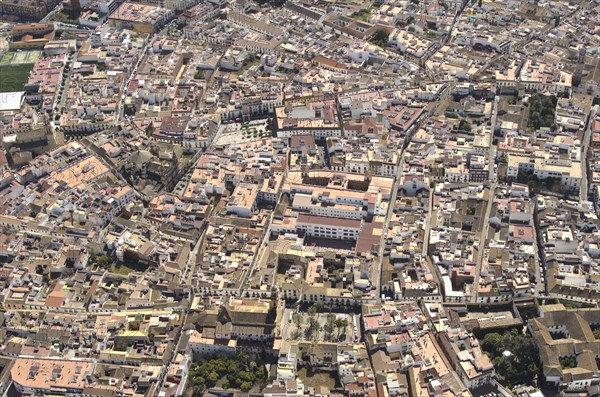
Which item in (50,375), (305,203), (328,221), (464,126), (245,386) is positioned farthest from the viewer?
(464,126)

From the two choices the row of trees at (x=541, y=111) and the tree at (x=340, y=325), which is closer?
the tree at (x=340, y=325)

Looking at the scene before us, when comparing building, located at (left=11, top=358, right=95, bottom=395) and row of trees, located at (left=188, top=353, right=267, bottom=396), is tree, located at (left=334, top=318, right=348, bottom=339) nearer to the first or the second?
row of trees, located at (left=188, top=353, right=267, bottom=396)

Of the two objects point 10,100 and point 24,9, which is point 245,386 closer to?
point 10,100

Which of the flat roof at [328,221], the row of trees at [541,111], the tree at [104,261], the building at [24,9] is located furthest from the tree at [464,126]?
the building at [24,9]

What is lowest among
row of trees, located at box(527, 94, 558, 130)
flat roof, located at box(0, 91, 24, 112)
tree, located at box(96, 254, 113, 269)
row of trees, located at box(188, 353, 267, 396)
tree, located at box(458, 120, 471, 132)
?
flat roof, located at box(0, 91, 24, 112)

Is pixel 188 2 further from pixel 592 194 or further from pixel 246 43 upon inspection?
pixel 592 194

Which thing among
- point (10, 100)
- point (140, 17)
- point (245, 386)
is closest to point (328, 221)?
point (245, 386)

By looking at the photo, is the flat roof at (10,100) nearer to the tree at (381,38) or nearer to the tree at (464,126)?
the tree at (381,38)

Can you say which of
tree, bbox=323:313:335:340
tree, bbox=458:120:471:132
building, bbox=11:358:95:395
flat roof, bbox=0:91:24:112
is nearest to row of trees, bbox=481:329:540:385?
tree, bbox=323:313:335:340
